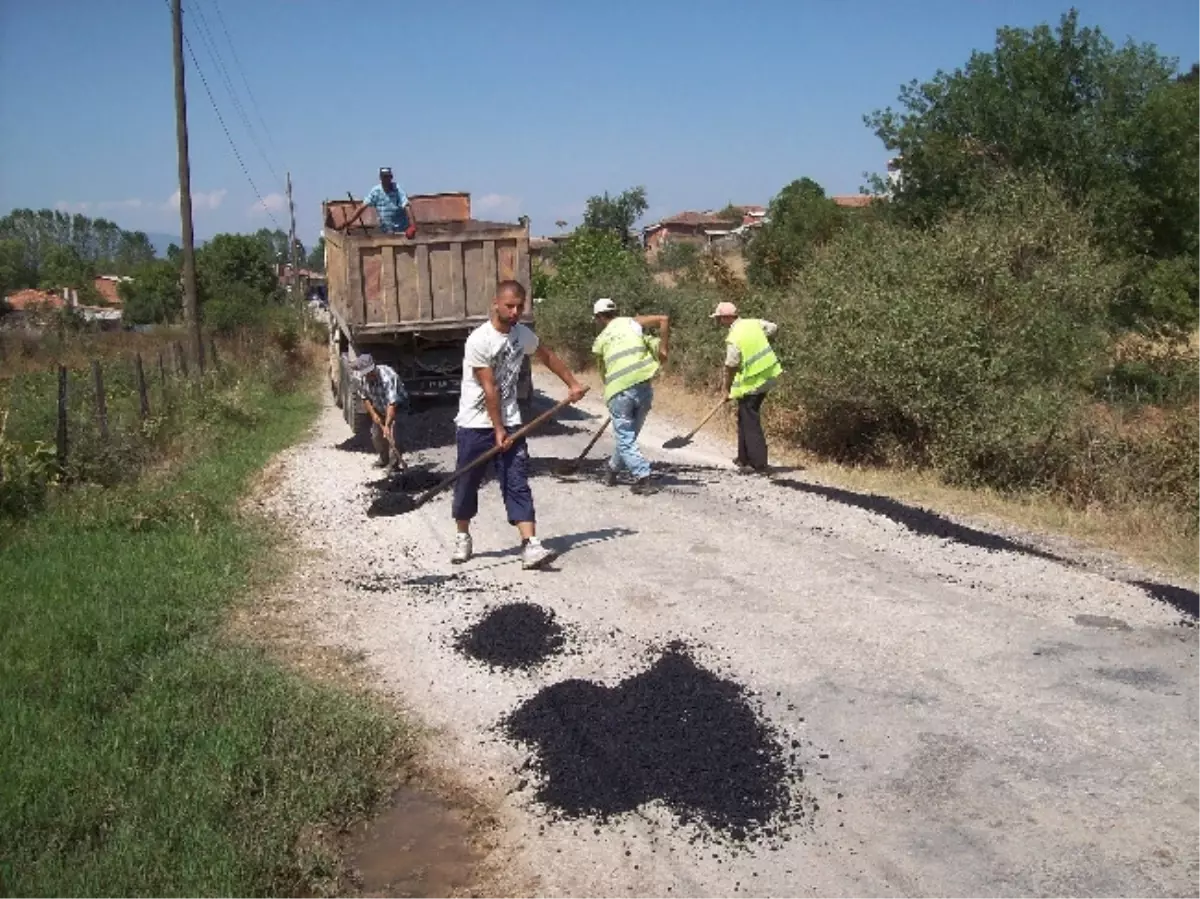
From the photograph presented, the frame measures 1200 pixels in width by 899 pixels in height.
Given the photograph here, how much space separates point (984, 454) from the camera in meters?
9.70

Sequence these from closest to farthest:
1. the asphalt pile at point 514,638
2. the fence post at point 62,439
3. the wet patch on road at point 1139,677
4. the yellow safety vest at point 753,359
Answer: the wet patch on road at point 1139,677, the asphalt pile at point 514,638, the fence post at point 62,439, the yellow safety vest at point 753,359

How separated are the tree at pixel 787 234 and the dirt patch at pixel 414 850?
17.4m

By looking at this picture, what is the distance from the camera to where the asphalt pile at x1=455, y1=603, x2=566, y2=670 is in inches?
216

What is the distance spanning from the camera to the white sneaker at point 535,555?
270 inches

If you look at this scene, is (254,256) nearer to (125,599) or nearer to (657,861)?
(125,599)

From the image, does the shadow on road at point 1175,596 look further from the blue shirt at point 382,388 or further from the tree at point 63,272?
the tree at point 63,272

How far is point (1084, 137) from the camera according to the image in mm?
17859

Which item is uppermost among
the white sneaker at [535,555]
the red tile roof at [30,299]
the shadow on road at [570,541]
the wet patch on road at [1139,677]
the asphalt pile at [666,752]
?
the red tile roof at [30,299]

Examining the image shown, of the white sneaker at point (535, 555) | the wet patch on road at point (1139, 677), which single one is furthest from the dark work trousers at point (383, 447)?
the wet patch on road at point (1139, 677)

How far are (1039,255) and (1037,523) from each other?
440 cm

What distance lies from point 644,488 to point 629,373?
0.95 m

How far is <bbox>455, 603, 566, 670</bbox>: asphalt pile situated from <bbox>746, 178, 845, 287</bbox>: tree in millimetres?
15472

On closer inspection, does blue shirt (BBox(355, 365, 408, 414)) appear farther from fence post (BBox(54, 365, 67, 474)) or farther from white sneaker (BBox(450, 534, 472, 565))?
white sneaker (BBox(450, 534, 472, 565))

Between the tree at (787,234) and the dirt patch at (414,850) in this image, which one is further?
the tree at (787,234)
